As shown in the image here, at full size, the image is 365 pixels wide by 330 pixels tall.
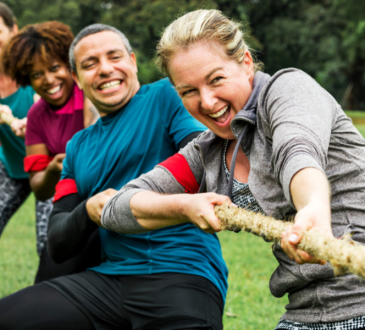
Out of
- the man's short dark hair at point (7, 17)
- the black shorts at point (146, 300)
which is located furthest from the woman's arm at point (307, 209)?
the man's short dark hair at point (7, 17)

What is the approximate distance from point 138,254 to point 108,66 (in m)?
1.16

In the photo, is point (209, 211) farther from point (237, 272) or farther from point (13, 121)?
point (237, 272)

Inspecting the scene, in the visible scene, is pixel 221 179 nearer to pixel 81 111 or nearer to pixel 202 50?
pixel 202 50

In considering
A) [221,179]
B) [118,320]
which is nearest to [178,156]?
[221,179]

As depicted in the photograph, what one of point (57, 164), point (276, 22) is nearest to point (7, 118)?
point (57, 164)

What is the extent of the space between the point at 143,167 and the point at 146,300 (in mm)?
731

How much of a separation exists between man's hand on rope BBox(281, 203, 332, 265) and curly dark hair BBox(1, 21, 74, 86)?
10.2ft

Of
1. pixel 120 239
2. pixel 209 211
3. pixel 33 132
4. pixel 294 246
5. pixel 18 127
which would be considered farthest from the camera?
pixel 18 127

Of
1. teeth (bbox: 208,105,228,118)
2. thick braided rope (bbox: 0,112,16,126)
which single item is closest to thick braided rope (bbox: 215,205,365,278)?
teeth (bbox: 208,105,228,118)

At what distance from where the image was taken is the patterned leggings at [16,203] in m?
4.51

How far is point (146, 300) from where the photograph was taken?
2.62 meters

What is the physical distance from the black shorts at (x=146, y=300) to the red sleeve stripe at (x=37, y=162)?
4.26 feet

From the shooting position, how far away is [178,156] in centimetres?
237

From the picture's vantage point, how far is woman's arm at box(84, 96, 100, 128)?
3.69 meters
